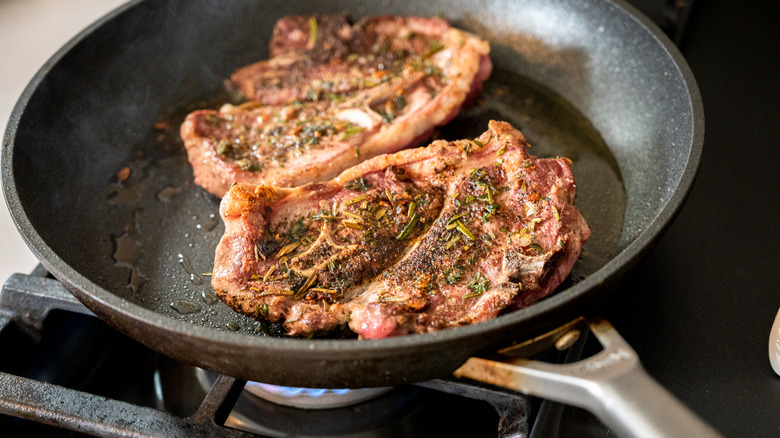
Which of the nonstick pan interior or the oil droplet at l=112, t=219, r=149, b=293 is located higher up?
the nonstick pan interior

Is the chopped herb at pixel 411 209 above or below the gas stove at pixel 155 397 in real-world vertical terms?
above

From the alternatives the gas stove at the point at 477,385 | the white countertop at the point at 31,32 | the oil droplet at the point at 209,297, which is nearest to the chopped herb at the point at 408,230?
the gas stove at the point at 477,385

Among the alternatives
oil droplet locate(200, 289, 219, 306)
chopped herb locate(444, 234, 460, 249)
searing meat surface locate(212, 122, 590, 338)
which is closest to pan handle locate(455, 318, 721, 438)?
searing meat surface locate(212, 122, 590, 338)

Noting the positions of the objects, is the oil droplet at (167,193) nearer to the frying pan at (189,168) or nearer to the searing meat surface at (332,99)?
the frying pan at (189,168)

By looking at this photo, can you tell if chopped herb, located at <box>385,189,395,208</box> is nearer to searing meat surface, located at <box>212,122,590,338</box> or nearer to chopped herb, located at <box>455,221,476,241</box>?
searing meat surface, located at <box>212,122,590,338</box>

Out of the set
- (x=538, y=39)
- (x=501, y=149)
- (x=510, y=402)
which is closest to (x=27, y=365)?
(x=510, y=402)

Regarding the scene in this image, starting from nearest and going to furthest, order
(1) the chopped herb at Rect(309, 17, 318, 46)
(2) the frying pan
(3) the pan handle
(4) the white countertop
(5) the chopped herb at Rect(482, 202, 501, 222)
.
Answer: (3) the pan handle < (2) the frying pan < (5) the chopped herb at Rect(482, 202, 501, 222) < (1) the chopped herb at Rect(309, 17, 318, 46) < (4) the white countertop

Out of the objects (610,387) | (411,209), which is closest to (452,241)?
(411,209)

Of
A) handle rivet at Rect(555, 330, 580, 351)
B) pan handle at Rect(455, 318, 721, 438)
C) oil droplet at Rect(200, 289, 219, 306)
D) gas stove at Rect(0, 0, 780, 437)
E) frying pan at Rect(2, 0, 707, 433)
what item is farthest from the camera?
oil droplet at Rect(200, 289, 219, 306)
